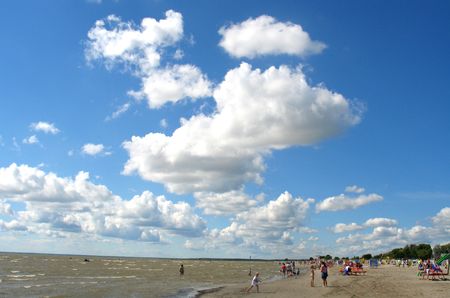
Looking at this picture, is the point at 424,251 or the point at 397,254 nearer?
the point at 424,251

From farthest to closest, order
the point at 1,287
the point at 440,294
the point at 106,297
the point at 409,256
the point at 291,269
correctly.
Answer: the point at 409,256 → the point at 291,269 → the point at 1,287 → the point at 106,297 → the point at 440,294

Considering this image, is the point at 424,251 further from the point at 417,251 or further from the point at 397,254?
the point at 397,254

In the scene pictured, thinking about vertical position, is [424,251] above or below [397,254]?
above

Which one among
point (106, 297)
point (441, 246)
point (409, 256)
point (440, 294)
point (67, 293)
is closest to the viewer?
point (440, 294)

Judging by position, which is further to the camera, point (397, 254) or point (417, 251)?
point (397, 254)

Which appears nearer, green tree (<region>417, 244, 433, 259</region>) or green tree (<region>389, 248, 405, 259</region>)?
green tree (<region>417, 244, 433, 259</region>)

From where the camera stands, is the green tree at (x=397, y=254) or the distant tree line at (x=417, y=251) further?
the green tree at (x=397, y=254)

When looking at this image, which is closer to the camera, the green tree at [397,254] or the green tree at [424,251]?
the green tree at [424,251]

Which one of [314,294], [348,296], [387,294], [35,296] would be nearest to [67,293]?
[35,296]

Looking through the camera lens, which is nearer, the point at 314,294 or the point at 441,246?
A: the point at 314,294

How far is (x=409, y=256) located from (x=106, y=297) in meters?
173

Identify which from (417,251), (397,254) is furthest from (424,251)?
(397,254)

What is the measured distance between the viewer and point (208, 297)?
31109mm

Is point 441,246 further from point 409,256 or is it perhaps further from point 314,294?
point 314,294
